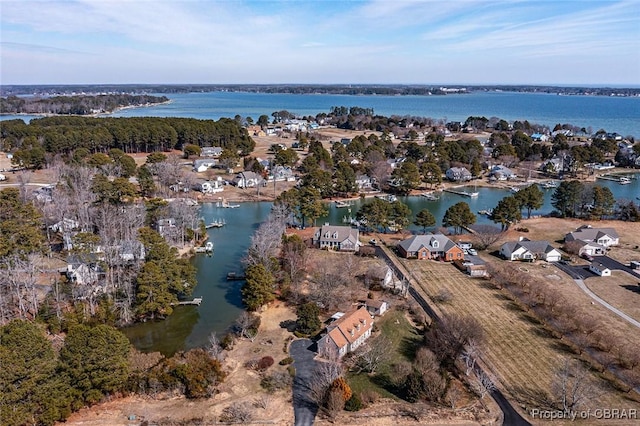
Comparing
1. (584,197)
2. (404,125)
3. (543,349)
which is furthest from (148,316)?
(404,125)

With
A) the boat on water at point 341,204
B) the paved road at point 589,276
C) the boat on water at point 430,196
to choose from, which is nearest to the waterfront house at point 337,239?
the boat on water at point 341,204

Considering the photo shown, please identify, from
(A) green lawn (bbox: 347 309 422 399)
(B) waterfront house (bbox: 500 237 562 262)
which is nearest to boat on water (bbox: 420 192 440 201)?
(B) waterfront house (bbox: 500 237 562 262)

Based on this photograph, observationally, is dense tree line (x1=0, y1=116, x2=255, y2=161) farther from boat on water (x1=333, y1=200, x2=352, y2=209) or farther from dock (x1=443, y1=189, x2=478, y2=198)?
dock (x1=443, y1=189, x2=478, y2=198)

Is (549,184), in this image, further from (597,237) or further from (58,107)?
(58,107)

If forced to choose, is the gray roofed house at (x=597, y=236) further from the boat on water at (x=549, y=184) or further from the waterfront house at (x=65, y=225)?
the waterfront house at (x=65, y=225)

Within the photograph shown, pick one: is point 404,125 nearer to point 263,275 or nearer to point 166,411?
point 263,275

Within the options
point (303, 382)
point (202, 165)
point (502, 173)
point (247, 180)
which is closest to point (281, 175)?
point (247, 180)
